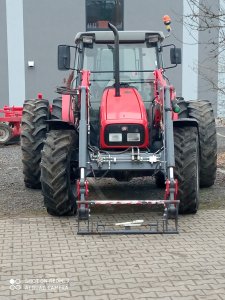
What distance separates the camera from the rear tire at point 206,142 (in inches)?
362

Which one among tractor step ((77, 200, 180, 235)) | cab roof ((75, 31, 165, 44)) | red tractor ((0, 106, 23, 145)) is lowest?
tractor step ((77, 200, 180, 235))

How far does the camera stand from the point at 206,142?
915 cm

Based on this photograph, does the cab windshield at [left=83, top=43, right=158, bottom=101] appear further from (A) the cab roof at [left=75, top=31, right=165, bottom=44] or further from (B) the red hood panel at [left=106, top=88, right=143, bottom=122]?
(B) the red hood panel at [left=106, top=88, right=143, bottom=122]

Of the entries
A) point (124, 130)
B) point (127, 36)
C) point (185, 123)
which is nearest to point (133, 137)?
point (124, 130)

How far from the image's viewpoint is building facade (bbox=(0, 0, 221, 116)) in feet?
63.5

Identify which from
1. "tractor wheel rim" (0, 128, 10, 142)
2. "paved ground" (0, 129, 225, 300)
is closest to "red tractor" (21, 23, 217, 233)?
"paved ground" (0, 129, 225, 300)

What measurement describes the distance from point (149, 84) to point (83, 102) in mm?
1325

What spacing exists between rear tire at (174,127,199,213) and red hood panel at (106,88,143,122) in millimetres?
657

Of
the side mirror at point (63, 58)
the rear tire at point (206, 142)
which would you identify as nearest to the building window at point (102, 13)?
the rear tire at point (206, 142)

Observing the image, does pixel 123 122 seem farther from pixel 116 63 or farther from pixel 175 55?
pixel 175 55

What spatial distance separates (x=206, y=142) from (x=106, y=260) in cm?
382

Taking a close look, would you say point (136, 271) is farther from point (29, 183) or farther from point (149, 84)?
point (29, 183)

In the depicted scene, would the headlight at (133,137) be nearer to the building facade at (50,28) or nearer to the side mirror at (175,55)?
the side mirror at (175,55)

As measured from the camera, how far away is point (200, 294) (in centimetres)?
500
